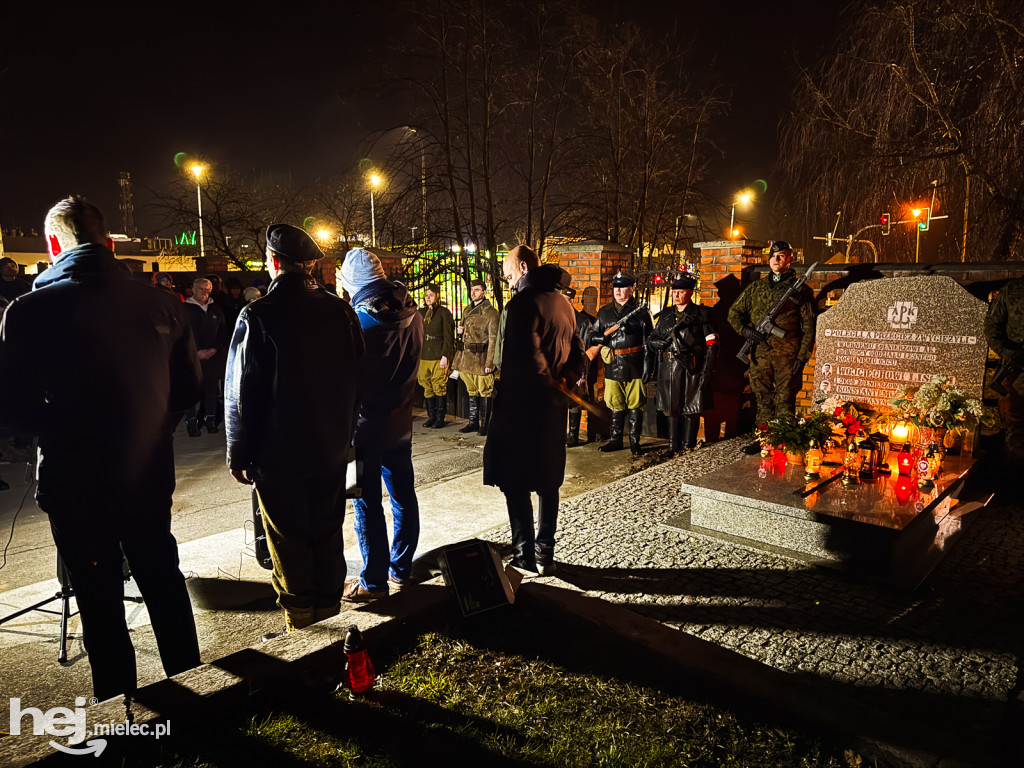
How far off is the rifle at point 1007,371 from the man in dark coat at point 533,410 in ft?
14.0

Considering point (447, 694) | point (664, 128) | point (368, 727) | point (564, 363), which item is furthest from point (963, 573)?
point (664, 128)

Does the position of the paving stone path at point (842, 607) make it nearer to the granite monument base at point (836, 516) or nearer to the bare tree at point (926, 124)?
the granite monument base at point (836, 516)

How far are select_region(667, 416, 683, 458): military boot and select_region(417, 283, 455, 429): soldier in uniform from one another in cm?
319

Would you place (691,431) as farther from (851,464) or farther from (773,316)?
(851,464)

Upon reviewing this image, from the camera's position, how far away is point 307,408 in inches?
127

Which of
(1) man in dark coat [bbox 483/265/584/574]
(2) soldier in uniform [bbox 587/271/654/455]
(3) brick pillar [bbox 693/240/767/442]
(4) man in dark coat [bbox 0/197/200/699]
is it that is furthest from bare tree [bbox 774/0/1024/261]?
(4) man in dark coat [bbox 0/197/200/699]

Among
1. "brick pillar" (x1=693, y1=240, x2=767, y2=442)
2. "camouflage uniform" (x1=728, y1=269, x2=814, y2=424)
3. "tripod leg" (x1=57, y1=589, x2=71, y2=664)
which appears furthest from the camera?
"brick pillar" (x1=693, y1=240, x2=767, y2=442)

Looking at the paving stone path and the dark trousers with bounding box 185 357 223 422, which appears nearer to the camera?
the paving stone path

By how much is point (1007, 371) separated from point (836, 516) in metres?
3.01

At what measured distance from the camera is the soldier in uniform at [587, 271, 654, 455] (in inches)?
306

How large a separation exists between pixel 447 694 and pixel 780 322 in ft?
19.2

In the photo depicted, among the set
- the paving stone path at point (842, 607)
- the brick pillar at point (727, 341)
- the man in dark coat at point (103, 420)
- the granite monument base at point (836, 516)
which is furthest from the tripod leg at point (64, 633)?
the brick pillar at point (727, 341)

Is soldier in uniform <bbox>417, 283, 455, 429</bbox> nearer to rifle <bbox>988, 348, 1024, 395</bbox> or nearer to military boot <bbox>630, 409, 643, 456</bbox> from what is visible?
military boot <bbox>630, 409, 643, 456</bbox>

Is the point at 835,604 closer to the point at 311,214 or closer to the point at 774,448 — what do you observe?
the point at 774,448
